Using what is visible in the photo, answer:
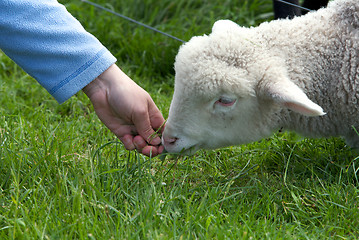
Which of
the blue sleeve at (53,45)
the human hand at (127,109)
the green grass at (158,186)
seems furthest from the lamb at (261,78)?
the blue sleeve at (53,45)

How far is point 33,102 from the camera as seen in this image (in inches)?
175

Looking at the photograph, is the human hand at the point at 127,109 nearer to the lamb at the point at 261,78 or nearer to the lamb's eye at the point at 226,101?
the lamb at the point at 261,78

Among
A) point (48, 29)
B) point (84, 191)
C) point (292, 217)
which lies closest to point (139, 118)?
point (84, 191)

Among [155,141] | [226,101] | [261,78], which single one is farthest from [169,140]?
[261,78]

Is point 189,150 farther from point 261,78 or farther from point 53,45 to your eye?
point 53,45

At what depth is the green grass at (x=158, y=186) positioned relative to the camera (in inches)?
99.4

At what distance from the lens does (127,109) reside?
288 centimetres

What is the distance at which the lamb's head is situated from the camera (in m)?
2.82

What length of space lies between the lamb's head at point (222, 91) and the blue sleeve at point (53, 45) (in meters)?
0.46

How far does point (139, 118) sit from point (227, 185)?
64cm

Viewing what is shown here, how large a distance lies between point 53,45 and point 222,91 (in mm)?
903

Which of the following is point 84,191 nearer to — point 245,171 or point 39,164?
point 39,164

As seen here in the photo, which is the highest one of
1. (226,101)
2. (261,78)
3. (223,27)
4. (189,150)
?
(223,27)

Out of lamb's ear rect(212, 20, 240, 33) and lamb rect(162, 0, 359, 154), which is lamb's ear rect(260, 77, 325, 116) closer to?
lamb rect(162, 0, 359, 154)
